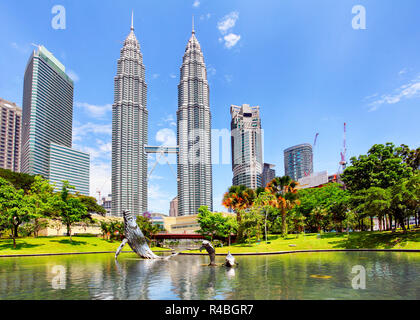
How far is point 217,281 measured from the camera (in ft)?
67.6

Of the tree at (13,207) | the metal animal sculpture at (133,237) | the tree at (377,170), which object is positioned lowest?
the metal animal sculpture at (133,237)

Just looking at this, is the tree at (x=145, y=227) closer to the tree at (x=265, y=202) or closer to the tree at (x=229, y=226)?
the tree at (x=229, y=226)

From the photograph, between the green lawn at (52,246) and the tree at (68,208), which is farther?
the tree at (68,208)

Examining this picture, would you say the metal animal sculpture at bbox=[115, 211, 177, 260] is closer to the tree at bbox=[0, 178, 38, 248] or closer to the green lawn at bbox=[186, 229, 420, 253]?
the green lawn at bbox=[186, 229, 420, 253]

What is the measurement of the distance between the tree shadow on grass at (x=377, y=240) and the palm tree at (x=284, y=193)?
14.0 metres

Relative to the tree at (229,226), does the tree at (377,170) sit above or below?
above

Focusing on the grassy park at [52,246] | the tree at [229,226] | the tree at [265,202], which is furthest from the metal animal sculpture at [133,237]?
the grassy park at [52,246]

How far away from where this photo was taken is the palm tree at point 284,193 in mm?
66312

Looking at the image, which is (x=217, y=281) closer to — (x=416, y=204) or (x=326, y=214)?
(x=416, y=204)

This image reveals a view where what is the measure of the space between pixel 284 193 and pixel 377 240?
22.8 m

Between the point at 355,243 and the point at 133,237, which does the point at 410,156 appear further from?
the point at 133,237

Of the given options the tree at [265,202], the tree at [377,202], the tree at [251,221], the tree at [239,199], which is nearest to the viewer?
the tree at [377,202]

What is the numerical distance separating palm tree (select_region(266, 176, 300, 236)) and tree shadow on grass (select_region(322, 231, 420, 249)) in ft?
45.8

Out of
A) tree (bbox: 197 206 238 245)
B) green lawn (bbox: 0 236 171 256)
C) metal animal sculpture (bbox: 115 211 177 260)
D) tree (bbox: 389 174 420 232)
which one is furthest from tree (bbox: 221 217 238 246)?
tree (bbox: 389 174 420 232)
